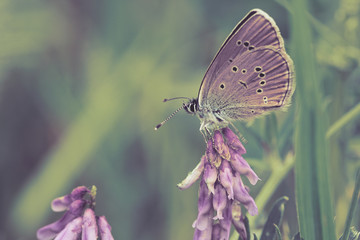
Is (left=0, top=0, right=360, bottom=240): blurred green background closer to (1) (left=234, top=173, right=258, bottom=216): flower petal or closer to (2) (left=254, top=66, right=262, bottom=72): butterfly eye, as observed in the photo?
(2) (left=254, top=66, right=262, bottom=72): butterfly eye

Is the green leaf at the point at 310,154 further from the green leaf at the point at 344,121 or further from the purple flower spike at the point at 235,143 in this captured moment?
the green leaf at the point at 344,121

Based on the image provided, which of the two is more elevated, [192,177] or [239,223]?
[192,177]

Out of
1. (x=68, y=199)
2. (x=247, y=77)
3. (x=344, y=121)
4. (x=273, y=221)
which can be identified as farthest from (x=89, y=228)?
(x=344, y=121)

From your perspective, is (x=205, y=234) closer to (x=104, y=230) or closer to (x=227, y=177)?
(x=227, y=177)

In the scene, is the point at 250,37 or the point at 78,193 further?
the point at 250,37

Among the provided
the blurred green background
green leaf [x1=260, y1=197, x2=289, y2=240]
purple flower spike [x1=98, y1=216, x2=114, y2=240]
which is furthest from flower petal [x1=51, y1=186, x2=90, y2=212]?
the blurred green background

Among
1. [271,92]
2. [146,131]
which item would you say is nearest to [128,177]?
[146,131]

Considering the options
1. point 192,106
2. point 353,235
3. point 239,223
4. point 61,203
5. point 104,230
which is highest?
point 192,106
